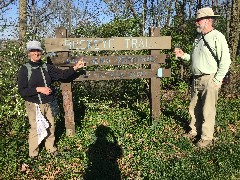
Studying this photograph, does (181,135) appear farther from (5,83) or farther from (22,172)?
(5,83)

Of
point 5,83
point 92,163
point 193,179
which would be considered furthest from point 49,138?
point 193,179

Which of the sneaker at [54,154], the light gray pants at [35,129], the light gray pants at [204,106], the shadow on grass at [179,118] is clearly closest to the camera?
the light gray pants at [35,129]

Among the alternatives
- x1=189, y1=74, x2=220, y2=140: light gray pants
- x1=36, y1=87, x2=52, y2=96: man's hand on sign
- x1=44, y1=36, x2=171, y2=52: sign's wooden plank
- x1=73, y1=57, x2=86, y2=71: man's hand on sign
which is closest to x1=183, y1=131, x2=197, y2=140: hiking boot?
x1=189, y1=74, x2=220, y2=140: light gray pants

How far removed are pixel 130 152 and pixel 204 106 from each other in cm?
156

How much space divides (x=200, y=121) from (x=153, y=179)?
1.85m

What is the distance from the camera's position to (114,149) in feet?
17.3

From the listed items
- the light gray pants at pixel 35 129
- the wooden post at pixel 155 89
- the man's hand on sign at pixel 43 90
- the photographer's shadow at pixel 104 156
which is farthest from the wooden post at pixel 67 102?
the wooden post at pixel 155 89

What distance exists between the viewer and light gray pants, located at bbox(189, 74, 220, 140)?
4927mm

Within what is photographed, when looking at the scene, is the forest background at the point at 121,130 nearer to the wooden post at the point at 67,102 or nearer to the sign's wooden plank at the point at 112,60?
the wooden post at the point at 67,102

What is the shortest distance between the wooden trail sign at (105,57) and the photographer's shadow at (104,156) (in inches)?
26.2

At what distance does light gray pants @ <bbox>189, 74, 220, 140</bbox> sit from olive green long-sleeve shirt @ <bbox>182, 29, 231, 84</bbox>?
0.48 feet

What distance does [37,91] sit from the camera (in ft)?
14.9

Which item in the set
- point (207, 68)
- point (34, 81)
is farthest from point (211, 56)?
point (34, 81)

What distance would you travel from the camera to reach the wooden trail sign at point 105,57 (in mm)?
5406
